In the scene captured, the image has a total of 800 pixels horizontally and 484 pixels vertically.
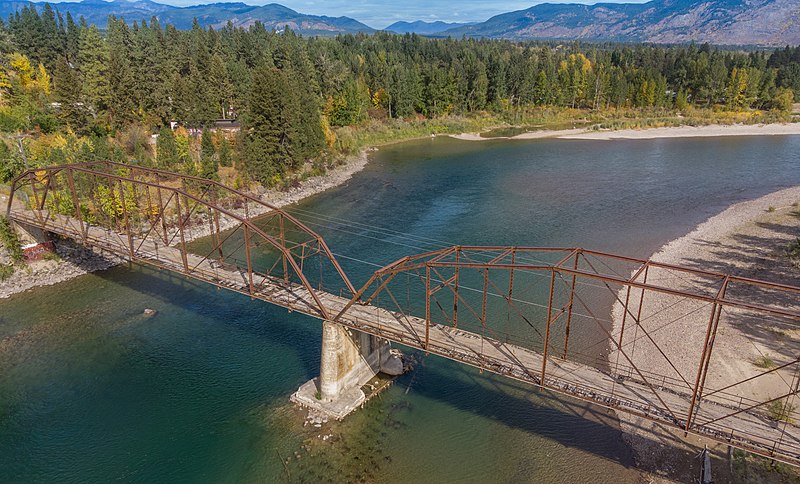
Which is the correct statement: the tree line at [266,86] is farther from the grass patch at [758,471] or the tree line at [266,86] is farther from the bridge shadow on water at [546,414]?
the grass patch at [758,471]

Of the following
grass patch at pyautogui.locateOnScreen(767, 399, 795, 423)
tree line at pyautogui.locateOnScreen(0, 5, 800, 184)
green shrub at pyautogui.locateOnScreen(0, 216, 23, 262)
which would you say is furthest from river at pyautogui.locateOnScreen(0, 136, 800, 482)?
tree line at pyautogui.locateOnScreen(0, 5, 800, 184)

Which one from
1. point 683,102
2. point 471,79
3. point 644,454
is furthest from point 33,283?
point 683,102

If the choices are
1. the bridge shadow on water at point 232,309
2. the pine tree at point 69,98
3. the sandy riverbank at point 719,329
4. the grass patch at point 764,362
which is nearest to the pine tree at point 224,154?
the pine tree at point 69,98

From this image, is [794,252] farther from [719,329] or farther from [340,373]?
[340,373]

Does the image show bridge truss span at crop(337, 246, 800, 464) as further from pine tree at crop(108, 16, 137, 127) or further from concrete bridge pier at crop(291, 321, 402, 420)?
pine tree at crop(108, 16, 137, 127)

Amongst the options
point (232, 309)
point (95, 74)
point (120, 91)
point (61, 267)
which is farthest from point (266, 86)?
point (232, 309)

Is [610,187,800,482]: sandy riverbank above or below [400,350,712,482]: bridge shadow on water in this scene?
above

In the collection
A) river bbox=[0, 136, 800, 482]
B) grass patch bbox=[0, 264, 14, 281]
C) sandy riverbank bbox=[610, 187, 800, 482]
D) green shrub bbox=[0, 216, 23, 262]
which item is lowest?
river bbox=[0, 136, 800, 482]
